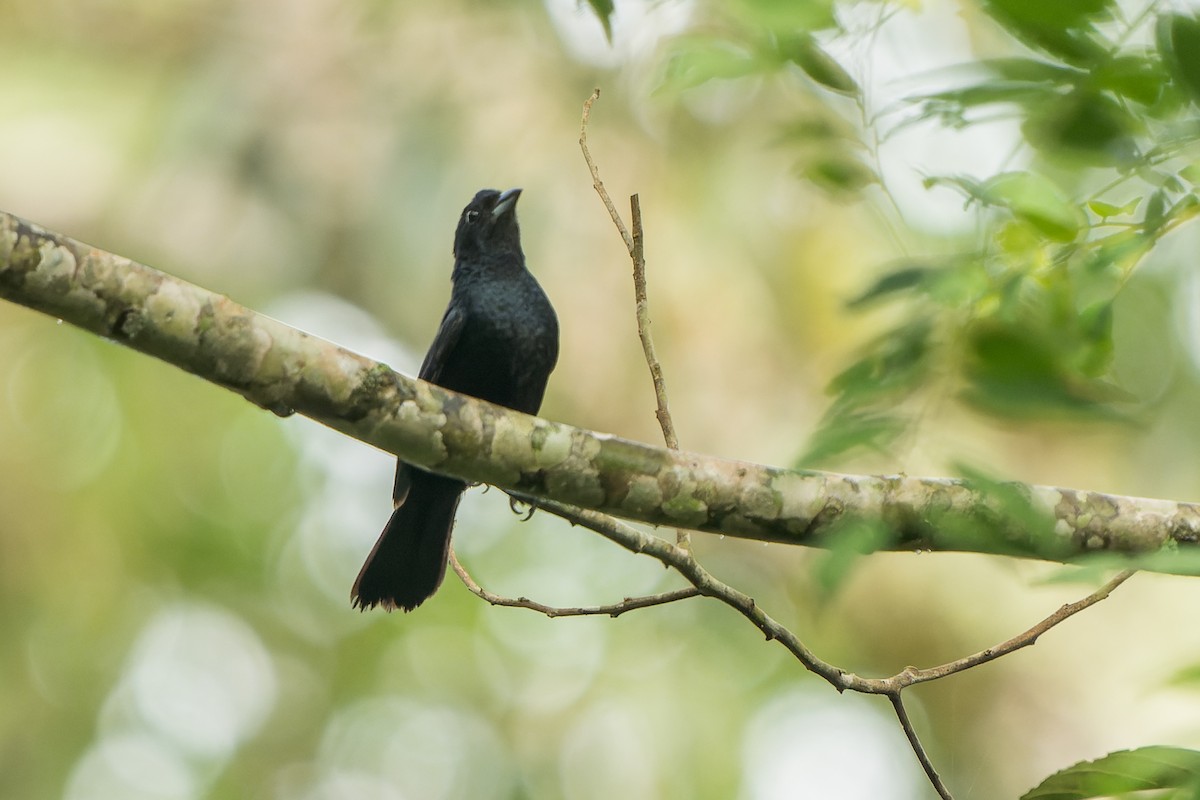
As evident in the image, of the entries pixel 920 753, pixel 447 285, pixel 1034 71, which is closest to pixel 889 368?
pixel 1034 71

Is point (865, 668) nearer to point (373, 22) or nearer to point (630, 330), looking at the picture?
point (630, 330)

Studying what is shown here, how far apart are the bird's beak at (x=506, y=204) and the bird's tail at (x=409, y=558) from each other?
1.19m

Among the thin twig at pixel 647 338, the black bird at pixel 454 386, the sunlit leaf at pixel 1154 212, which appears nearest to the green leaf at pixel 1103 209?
the sunlit leaf at pixel 1154 212

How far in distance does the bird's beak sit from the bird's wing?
64 cm

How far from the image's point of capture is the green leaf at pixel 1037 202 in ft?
6.26

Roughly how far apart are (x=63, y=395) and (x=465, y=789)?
5.78m

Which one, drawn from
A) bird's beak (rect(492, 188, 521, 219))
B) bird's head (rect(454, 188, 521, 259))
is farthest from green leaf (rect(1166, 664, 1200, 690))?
bird's beak (rect(492, 188, 521, 219))

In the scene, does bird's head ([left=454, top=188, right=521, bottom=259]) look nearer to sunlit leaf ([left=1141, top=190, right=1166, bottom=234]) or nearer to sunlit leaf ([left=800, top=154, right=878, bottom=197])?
sunlit leaf ([left=800, top=154, right=878, bottom=197])

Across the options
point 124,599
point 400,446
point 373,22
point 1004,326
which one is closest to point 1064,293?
point 1004,326

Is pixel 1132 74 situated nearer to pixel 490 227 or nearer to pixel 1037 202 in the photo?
pixel 1037 202

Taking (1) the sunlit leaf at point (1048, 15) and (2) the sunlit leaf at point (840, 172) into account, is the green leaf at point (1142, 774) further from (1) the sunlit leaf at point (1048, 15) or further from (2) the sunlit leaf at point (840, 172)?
(2) the sunlit leaf at point (840, 172)

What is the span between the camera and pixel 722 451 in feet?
25.4

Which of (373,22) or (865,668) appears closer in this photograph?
(373,22)

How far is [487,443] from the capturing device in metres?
2.76
